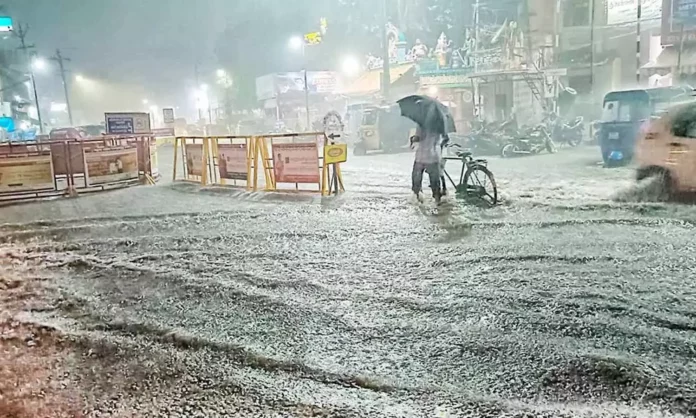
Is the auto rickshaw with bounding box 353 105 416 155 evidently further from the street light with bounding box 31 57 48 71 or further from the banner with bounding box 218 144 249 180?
the street light with bounding box 31 57 48 71

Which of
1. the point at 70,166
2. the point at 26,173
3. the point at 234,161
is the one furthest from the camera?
the point at 70,166

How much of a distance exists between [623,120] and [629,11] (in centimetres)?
1870

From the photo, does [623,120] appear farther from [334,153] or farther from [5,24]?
[5,24]

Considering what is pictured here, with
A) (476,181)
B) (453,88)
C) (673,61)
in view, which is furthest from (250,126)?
(476,181)

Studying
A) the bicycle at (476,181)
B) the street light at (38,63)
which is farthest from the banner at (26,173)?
the street light at (38,63)

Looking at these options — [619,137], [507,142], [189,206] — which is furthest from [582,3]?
[189,206]

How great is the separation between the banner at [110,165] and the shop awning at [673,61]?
74.7 feet

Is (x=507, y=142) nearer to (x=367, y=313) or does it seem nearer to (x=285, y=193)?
(x=285, y=193)

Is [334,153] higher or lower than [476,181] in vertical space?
higher

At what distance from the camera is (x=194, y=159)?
637 inches

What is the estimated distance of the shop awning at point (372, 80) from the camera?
3869 centimetres

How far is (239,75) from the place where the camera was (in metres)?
66.0

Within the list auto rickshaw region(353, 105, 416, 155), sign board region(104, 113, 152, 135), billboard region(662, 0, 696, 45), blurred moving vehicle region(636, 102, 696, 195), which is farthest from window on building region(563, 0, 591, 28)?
blurred moving vehicle region(636, 102, 696, 195)

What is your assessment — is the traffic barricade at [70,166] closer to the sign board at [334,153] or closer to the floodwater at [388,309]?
the floodwater at [388,309]
